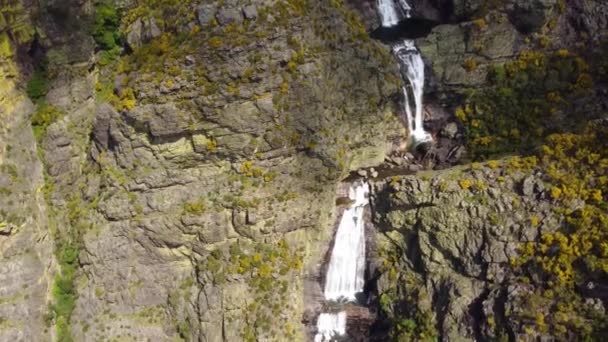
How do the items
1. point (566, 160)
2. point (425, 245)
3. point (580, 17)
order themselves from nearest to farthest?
point (566, 160)
point (425, 245)
point (580, 17)

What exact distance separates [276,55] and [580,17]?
20.5 m

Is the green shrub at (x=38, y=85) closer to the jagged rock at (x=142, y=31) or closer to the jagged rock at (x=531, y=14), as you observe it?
the jagged rock at (x=142, y=31)

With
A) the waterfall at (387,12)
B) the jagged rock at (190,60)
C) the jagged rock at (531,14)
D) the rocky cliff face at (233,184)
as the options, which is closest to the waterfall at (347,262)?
the rocky cliff face at (233,184)

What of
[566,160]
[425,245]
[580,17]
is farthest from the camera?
[580,17]

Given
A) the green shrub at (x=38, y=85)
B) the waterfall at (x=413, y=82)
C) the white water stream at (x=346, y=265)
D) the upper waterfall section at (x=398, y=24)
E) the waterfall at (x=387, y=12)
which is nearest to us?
the green shrub at (x=38, y=85)

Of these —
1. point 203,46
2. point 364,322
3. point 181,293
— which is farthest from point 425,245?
point 203,46

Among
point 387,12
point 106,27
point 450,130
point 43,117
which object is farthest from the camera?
point 387,12

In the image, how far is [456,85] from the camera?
126 ft

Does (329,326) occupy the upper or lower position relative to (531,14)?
lower

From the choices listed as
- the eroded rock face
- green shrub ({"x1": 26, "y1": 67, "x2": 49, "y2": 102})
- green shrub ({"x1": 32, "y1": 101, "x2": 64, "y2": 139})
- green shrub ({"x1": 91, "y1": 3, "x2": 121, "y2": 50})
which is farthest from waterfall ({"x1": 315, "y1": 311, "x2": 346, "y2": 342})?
green shrub ({"x1": 26, "y1": 67, "x2": 49, "y2": 102})

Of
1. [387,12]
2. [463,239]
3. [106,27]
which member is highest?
[387,12]

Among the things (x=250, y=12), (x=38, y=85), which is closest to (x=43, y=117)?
(x=38, y=85)

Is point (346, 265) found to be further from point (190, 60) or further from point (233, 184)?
point (190, 60)

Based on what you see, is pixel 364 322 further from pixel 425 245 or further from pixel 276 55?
pixel 276 55
